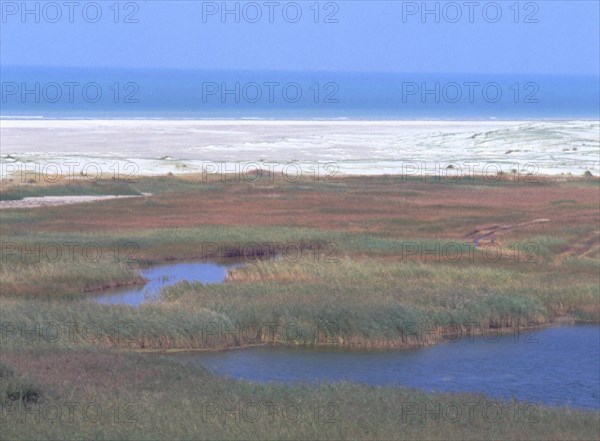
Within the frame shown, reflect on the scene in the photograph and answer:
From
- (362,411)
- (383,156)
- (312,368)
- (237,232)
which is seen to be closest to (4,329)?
(312,368)

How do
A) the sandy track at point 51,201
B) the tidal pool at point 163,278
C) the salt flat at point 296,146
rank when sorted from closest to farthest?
the tidal pool at point 163,278
the sandy track at point 51,201
the salt flat at point 296,146

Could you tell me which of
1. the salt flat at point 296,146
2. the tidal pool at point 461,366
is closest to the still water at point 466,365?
the tidal pool at point 461,366

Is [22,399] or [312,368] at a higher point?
[22,399]

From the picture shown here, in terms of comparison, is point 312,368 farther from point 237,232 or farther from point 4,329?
point 237,232

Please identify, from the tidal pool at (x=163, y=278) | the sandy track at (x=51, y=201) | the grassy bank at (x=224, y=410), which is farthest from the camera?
the sandy track at (x=51, y=201)

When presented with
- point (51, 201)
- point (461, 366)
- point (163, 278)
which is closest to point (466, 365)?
point (461, 366)

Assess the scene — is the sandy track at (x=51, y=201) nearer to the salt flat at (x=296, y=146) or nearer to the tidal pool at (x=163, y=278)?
the salt flat at (x=296, y=146)

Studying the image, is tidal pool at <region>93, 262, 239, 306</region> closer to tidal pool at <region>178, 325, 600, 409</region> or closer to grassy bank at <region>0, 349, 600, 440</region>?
tidal pool at <region>178, 325, 600, 409</region>
